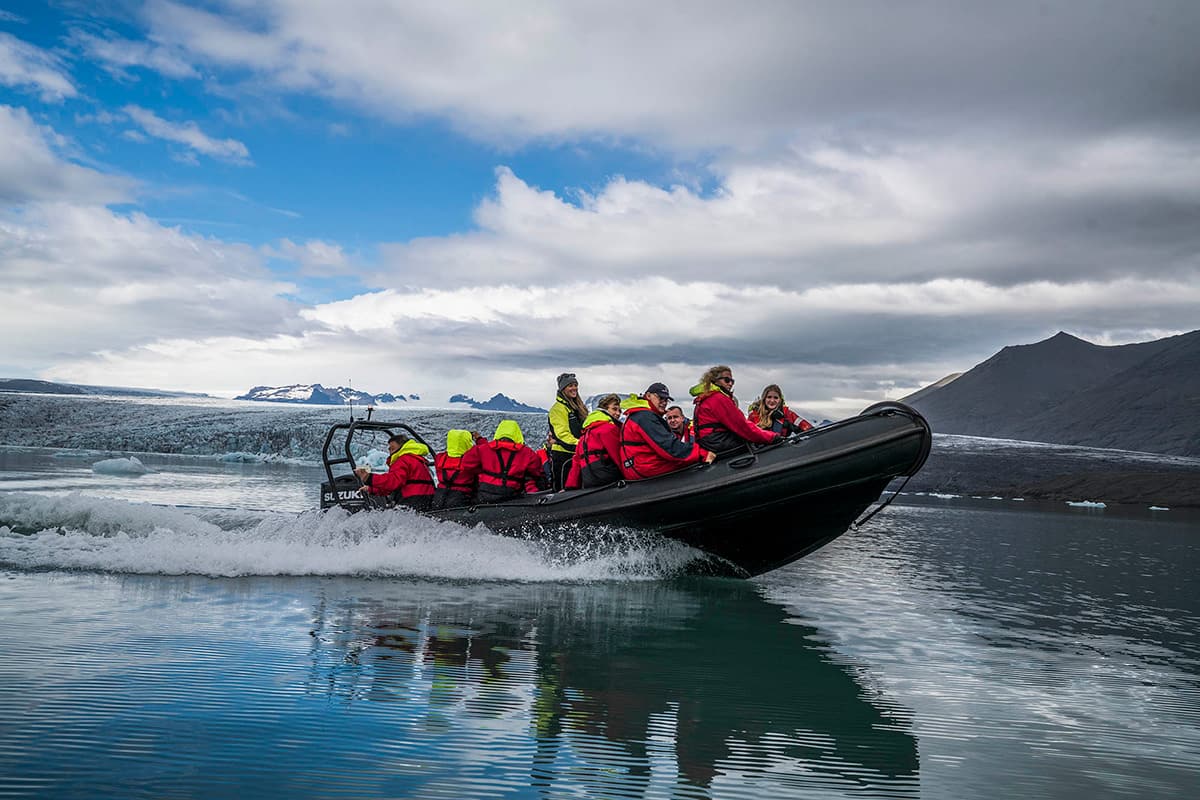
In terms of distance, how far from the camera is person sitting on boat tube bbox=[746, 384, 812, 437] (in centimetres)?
907

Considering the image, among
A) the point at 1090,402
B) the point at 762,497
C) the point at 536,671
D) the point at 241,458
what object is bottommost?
the point at 241,458

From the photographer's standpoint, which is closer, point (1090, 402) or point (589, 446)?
point (589, 446)

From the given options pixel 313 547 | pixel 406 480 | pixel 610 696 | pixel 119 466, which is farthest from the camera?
pixel 119 466

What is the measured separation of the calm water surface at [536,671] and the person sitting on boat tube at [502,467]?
19.2 inches

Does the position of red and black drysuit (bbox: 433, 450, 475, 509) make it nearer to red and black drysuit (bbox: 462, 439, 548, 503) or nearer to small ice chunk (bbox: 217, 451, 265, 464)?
red and black drysuit (bbox: 462, 439, 548, 503)

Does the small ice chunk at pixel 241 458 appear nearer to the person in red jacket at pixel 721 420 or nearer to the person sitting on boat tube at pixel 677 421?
the person sitting on boat tube at pixel 677 421

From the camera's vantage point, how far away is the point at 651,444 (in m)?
8.00

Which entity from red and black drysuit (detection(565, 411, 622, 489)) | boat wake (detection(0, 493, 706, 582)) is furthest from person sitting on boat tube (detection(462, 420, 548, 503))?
red and black drysuit (detection(565, 411, 622, 489))

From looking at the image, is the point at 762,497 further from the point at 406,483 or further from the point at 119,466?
the point at 119,466

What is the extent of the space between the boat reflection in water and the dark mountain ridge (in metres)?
81.4

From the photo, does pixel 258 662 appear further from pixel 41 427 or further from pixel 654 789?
pixel 41 427

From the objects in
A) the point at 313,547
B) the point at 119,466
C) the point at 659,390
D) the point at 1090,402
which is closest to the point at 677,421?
the point at 659,390

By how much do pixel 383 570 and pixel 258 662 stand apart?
315cm

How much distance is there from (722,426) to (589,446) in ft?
4.06
